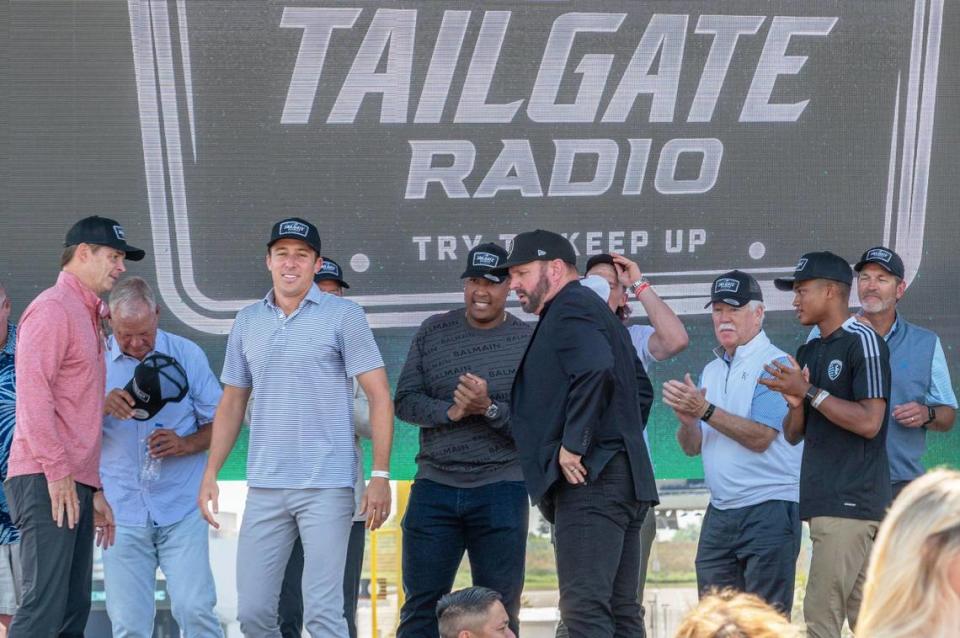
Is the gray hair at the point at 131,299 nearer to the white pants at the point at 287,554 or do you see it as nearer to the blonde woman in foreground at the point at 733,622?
the white pants at the point at 287,554

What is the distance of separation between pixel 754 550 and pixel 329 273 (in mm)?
1911

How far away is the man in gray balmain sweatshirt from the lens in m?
4.65

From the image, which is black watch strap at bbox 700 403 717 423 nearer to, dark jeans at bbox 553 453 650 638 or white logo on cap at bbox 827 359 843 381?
white logo on cap at bbox 827 359 843 381

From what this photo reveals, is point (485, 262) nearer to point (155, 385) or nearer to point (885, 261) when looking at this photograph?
point (155, 385)

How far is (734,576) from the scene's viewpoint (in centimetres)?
474

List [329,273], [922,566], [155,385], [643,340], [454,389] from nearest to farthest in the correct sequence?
[922,566] → [155,385] → [454,389] → [329,273] → [643,340]

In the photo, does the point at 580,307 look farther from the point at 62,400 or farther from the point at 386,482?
the point at 62,400

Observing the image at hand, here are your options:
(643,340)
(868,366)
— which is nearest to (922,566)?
(868,366)

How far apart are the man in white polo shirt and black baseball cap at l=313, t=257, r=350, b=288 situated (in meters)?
1.36

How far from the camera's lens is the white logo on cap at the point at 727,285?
16.1ft

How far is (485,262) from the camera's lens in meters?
4.88

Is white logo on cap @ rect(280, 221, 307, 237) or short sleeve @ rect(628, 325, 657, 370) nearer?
white logo on cap @ rect(280, 221, 307, 237)

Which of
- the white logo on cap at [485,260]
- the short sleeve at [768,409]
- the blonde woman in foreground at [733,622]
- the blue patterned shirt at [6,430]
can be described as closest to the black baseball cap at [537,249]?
the white logo on cap at [485,260]

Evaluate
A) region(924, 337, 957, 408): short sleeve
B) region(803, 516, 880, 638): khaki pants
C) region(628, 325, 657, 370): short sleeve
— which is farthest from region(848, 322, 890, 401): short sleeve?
region(628, 325, 657, 370): short sleeve
